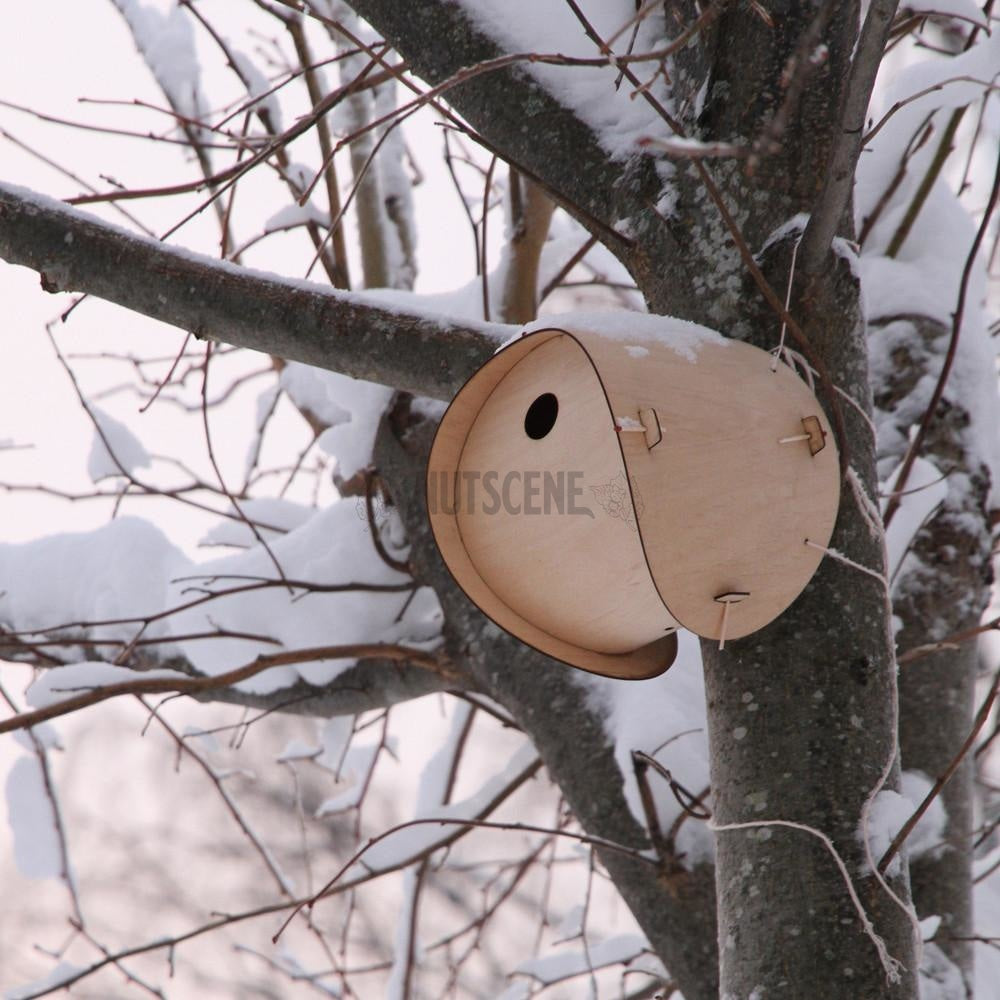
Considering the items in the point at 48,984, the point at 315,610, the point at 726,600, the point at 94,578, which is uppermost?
the point at 94,578

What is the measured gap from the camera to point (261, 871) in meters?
6.23

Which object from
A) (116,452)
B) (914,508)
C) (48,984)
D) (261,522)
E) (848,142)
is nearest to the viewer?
(848,142)

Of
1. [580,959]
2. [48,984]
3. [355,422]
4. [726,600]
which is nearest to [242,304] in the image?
[726,600]

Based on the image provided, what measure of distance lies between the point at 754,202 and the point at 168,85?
1.94m

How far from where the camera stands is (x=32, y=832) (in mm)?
1957

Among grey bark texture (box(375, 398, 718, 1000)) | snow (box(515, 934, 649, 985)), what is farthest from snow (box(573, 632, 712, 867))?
snow (box(515, 934, 649, 985))

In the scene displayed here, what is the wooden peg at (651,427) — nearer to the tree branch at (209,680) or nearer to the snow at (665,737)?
the snow at (665,737)

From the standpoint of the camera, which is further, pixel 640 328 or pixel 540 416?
pixel 540 416

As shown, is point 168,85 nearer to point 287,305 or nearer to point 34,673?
point 34,673

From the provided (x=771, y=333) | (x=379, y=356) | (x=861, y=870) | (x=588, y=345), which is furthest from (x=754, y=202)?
(x=861, y=870)

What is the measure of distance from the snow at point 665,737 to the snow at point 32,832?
1.24 metres

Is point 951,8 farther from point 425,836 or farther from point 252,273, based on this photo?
point 425,836

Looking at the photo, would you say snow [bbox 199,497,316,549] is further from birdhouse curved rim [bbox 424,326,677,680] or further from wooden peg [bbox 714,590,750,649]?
wooden peg [bbox 714,590,750,649]

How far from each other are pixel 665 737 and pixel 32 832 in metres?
1.39
